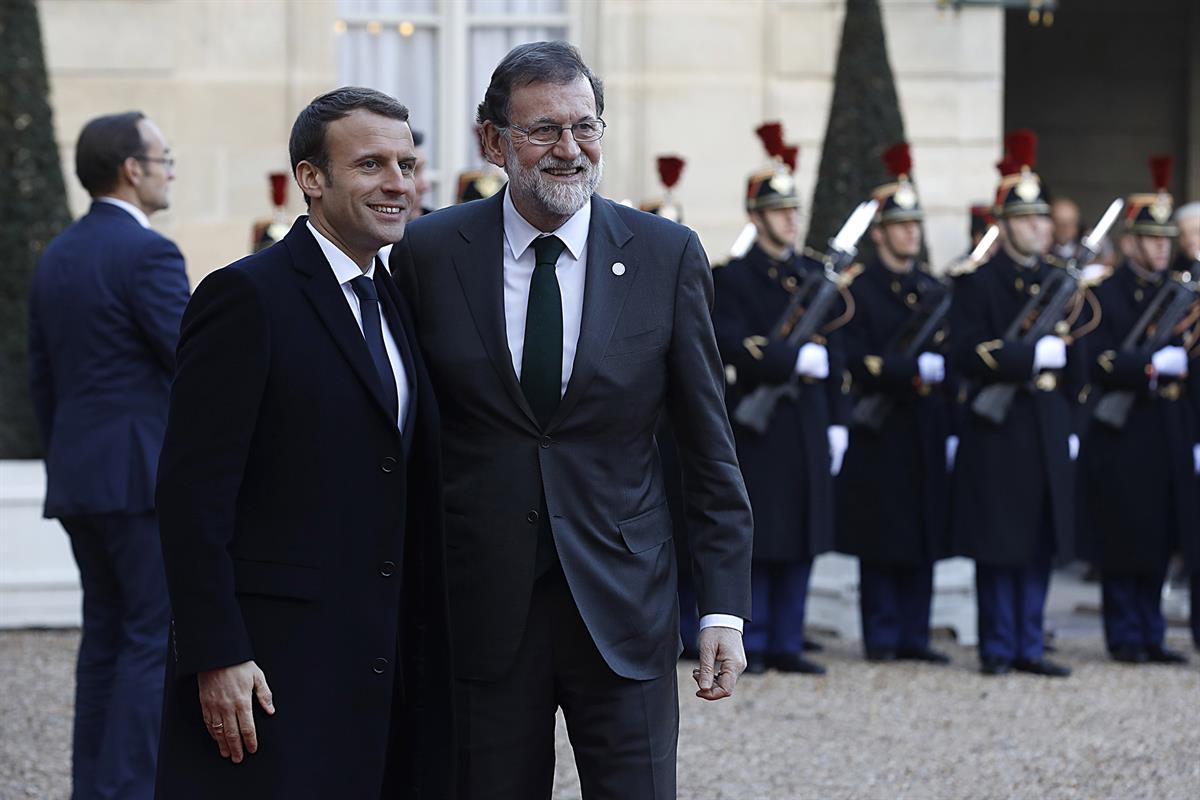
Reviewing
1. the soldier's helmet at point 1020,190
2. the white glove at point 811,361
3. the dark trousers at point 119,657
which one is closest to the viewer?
the dark trousers at point 119,657

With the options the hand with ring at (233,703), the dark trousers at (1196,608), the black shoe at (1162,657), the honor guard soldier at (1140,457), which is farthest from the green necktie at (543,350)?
the dark trousers at (1196,608)

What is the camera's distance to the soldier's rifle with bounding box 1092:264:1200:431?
826cm

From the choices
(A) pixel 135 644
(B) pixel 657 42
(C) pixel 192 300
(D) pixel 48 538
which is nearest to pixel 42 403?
(A) pixel 135 644

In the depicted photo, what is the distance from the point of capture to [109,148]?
5.14 meters

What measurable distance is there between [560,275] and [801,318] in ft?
14.7

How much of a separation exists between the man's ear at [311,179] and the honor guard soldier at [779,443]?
4.61 meters

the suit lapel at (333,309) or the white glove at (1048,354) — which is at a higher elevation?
the suit lapel at (333,309)

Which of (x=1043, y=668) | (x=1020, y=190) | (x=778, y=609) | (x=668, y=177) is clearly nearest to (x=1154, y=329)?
(x=1020, y=190)

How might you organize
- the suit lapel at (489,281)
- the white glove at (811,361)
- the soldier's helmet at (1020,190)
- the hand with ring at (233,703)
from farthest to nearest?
1. the soldier's helmet at (1020,190)
2. the white glove at (811,361)
3. the suit lapel at (489,281)
4. the hand with ring at (233,703)

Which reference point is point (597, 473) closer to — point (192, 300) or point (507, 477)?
point (507, 477)

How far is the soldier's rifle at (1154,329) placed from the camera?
8258 millimetres

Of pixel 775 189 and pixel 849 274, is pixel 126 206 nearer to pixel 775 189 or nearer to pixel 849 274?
pixel 775 189

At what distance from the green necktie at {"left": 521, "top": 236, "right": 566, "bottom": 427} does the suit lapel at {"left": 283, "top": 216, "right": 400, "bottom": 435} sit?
293 mm

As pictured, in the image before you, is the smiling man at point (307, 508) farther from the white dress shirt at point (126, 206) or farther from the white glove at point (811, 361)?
the white glove at point (811, 361)
